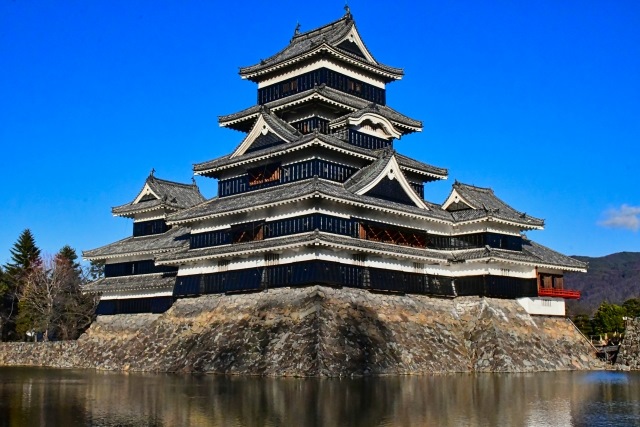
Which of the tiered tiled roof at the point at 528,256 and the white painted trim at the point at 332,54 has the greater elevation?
the white painted trim at the point at 332,54

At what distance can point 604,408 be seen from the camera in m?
24.7

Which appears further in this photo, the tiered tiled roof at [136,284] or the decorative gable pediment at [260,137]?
the tiered tiled roof at [136,284]

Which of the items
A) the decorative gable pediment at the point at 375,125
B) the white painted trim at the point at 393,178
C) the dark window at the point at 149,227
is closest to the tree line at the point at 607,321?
the white painted trim at the point at 393,178

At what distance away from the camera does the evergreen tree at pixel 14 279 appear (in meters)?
79.1

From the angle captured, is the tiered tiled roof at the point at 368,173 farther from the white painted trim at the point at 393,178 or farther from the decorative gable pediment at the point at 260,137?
the decorative gable pediment at the point at 260,137

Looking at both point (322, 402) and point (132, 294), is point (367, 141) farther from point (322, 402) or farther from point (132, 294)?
point (322, 402)

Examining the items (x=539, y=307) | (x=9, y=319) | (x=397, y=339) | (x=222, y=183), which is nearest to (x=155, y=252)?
(x=222, y=183)

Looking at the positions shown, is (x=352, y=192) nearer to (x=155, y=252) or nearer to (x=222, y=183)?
(x=222, y=183)

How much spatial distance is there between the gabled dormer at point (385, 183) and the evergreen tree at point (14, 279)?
1837 inches

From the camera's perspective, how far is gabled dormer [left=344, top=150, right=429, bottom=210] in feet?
144

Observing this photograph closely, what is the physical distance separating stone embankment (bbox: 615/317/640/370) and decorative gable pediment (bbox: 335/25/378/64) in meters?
26.6

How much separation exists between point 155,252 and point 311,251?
18.9m

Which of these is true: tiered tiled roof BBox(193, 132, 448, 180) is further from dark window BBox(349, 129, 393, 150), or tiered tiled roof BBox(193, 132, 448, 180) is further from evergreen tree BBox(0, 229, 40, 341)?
evergreen tree BBox(0, 229, 40, 341)

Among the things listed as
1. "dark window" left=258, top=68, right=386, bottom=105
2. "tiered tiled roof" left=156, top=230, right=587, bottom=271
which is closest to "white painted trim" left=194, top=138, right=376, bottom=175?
"tiered tiled roof" left=156, top=230, right=587, bottom=271
